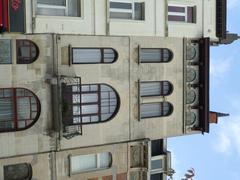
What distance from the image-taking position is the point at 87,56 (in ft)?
87.4

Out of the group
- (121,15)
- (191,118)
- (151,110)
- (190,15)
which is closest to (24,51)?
(121,15)

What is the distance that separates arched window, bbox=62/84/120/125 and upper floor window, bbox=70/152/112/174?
177cm

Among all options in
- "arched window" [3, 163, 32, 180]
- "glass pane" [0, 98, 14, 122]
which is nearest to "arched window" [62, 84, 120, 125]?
"glass pane" [0, 98, 14, 122]

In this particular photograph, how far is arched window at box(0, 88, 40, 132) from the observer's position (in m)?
24.6

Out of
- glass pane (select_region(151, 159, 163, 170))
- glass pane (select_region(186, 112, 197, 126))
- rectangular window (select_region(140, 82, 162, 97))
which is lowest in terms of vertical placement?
glass pane (select_region(151, 159, 163, 170))

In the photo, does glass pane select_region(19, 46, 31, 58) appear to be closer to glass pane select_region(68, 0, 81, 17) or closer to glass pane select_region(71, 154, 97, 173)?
glass pane select_region(68, 0, 81, 17)

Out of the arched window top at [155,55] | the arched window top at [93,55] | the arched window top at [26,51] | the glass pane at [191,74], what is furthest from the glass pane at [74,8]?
the glass pane at [191,74]

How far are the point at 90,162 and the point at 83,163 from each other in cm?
40

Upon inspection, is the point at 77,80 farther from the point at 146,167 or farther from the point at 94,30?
the point at 146,167

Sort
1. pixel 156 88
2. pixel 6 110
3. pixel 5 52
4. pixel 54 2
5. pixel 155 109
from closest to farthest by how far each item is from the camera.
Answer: pixel 5 52 < pixel 6 110 < pixel 54 2 < pixel 156 88 < pixel 155 109

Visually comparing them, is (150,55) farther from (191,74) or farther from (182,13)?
(182,13)

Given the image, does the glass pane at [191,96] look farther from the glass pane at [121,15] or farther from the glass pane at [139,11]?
the glass pane at [121,15]

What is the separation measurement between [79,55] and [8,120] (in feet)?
15.0

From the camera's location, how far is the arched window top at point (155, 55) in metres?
28.4
